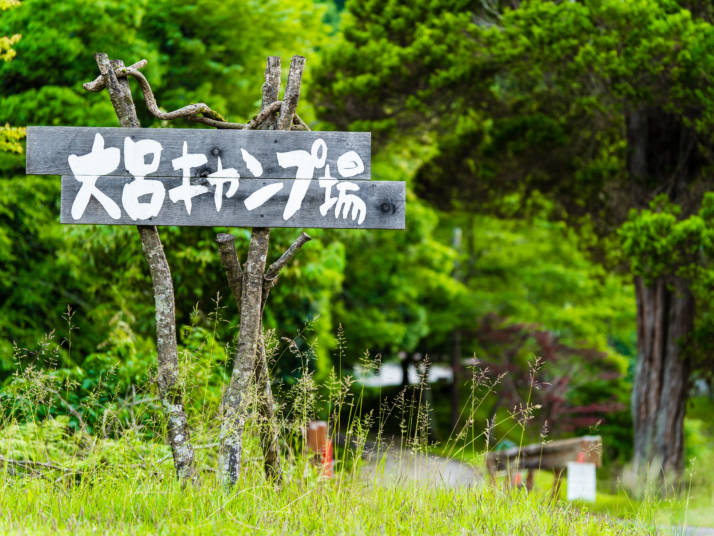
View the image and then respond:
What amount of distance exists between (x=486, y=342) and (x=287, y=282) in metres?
8.10

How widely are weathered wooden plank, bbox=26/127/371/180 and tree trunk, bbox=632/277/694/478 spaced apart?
577cm

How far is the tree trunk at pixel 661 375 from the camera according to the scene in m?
8.19

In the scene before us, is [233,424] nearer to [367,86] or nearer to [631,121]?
[367,86]

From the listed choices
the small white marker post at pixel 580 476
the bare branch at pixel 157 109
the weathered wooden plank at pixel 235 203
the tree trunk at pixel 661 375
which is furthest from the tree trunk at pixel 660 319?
the bare branch at pixel 157 109

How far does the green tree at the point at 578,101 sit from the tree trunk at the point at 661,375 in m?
0.01

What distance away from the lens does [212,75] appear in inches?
356

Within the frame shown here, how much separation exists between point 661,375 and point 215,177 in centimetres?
648

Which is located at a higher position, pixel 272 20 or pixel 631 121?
pixel 272 20

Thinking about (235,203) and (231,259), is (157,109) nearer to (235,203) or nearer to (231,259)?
(235,203)

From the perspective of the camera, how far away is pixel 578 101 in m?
7.79

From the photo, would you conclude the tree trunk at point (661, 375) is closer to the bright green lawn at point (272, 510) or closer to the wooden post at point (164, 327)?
the bright green lawn at point (272, 510)

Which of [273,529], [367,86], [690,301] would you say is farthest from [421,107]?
[273,529]

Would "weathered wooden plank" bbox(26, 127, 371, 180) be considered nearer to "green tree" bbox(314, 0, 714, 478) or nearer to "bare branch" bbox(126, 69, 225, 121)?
"bare branch" bbox(126, 69, 225, 121)

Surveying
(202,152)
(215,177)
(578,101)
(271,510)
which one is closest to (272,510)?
(271,510)
